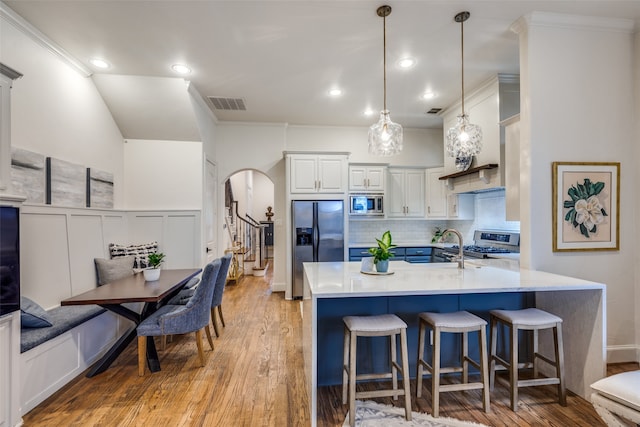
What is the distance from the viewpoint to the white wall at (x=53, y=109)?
254cm

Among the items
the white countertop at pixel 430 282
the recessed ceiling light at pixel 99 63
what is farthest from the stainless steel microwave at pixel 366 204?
the recessed ceiling light at pixel 99 63

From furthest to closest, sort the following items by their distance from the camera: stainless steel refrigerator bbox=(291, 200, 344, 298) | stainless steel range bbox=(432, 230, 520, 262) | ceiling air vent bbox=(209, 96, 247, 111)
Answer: stainless steel refrigerator bbox=(291, 200, 344, 298) → ceiling air vent bbox=(209, 96, 247, 111) → stainless steel range bbox=(432, 230, 520, 262)

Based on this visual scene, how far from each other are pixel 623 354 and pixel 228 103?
5.25 metres

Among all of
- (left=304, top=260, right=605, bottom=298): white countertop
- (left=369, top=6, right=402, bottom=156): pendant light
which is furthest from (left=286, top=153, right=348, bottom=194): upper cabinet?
(left=304, top=260, right=605, bottom=298): white countertop

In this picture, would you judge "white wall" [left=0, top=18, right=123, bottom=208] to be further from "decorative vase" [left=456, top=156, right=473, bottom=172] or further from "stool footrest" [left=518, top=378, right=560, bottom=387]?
"decorative vase" [left=456, top=156, right=473, bottom=172]

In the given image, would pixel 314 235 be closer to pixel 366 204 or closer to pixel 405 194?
pixel 366 204

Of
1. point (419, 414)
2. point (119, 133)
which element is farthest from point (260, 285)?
point (419, 414)

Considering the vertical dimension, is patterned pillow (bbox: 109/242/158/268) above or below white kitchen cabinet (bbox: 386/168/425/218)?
below

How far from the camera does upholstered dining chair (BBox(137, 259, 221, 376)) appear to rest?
256 centimetres

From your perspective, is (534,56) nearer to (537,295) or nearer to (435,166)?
(537,295)

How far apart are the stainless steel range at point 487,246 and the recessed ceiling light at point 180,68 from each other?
156 inches

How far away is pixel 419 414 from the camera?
2.04 metres

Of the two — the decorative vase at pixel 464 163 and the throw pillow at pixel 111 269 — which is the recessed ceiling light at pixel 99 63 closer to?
the throw pillow at pixel 111 269

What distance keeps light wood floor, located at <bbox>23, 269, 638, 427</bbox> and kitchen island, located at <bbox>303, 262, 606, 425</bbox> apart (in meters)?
0.26
